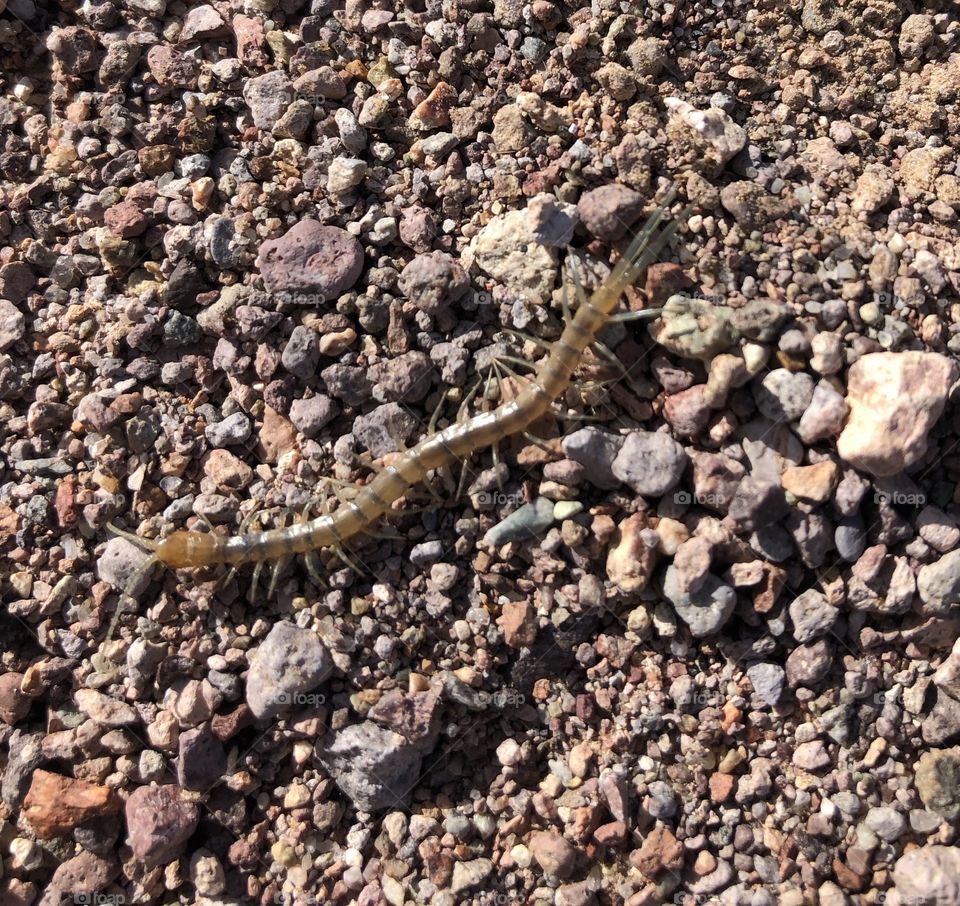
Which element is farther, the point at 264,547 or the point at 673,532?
the point at 264,547

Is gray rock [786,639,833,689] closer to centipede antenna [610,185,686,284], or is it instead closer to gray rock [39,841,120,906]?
centipede antenna [610,185,686,284]

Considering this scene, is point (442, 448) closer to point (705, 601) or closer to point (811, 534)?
point (705, 601)

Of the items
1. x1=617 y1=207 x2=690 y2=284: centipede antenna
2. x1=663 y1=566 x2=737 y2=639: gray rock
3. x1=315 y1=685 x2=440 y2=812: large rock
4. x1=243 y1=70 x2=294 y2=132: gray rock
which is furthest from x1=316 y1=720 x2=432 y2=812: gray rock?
x1=243 y1=70 x2=294 y2=132: gray rock

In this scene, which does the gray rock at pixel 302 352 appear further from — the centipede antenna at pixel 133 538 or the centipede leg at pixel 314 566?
the centipede antenna at pixel 133 538

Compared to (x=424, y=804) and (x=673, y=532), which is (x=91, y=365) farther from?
(x=673, y=532)

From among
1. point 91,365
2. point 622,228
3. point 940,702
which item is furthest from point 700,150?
point 91,365

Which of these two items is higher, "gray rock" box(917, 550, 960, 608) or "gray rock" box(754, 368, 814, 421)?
"gray rock" box(754, 368, 814, 421)

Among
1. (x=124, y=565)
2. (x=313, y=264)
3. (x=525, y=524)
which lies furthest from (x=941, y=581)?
(x=124, y=565)
